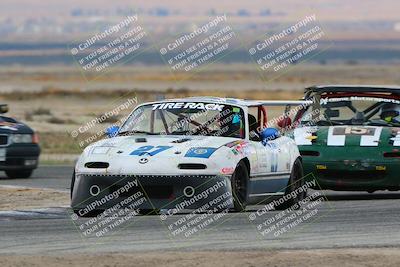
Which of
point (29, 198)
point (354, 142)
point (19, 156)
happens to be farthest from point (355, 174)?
point (19, 156)

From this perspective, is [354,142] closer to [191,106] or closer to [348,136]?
[348,136]

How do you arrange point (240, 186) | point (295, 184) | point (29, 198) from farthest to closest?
point (29, 198) < point (295, 184) < point (240, 186)

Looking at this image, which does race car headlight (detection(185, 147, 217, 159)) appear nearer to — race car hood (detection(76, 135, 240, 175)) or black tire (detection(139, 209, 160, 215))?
race car hood (detection(76, 135, 240, 175))

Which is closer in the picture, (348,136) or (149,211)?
(149,211)

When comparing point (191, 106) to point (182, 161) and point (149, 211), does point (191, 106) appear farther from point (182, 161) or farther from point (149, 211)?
point (182, 161)

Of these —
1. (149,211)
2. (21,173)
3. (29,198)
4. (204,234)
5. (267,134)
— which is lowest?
(21,173)

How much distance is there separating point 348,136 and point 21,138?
25.1 feet

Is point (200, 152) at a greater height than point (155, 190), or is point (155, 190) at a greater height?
point (200, 152)

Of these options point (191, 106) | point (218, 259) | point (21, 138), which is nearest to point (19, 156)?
point (21, 138)

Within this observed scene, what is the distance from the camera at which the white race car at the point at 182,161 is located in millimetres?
13875

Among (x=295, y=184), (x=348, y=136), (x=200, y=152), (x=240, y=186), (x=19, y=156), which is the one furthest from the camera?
(x=19, y=156)

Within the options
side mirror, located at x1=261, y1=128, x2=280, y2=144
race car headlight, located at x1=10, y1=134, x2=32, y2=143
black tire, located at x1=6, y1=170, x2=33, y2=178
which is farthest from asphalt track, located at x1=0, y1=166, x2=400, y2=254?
black tire, located at x1=6, y1=170, x2=33, y2=178

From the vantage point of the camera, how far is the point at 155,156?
45.9 feet

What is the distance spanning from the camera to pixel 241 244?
11633 millimetres
